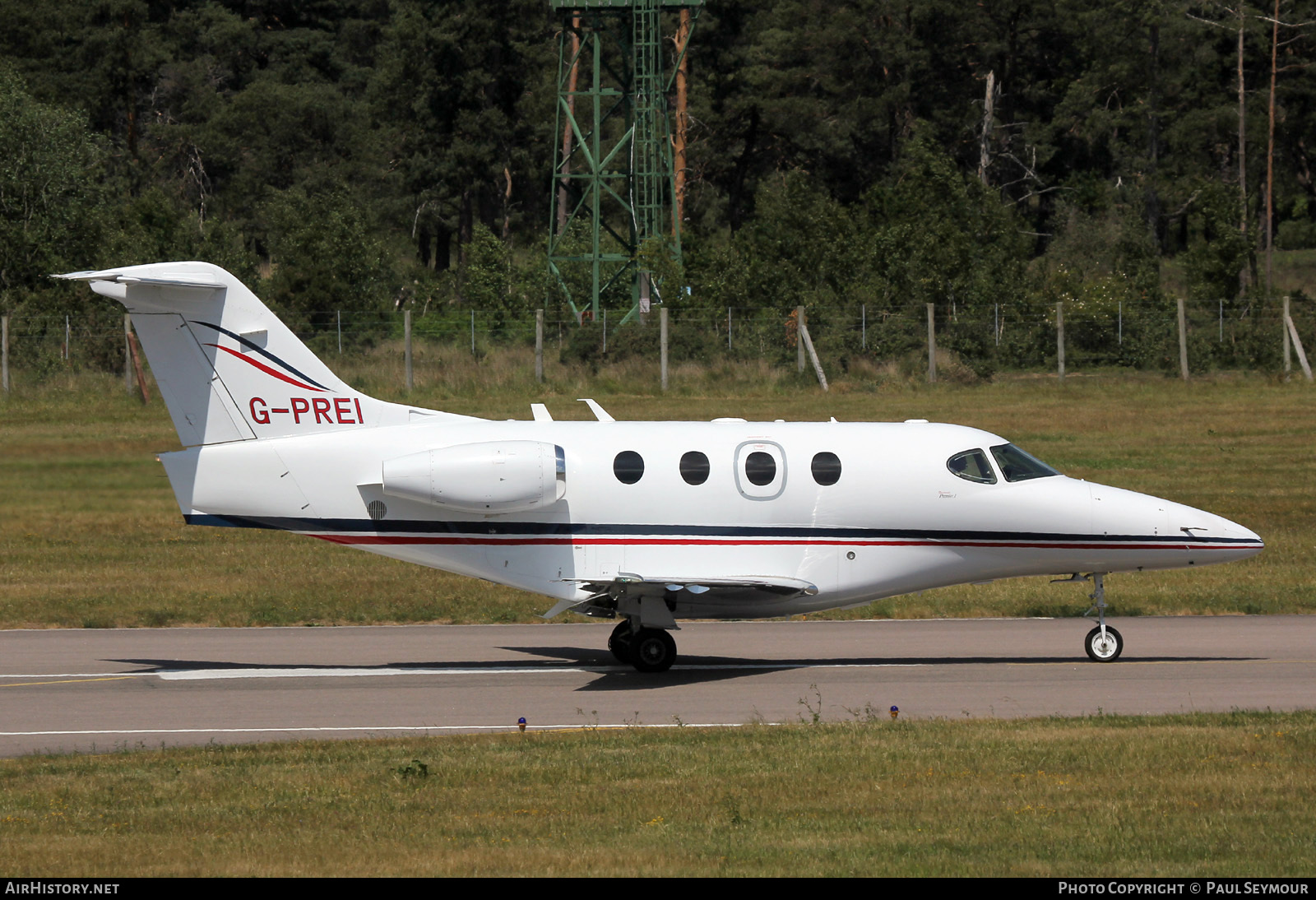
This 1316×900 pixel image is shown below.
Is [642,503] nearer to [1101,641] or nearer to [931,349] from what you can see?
[1101,641]

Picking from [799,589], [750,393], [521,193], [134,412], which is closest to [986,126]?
[521,193]

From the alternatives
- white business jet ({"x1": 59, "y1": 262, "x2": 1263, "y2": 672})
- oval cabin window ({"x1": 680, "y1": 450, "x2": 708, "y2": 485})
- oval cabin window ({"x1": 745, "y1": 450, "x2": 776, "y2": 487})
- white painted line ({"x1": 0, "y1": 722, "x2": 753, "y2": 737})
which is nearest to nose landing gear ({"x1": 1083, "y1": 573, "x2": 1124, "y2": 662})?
white business jet ({"x1": 59, "y1": 262, "x2": 1263, "y2": 672})

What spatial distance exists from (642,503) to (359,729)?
4.16m

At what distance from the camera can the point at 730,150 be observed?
250 ft

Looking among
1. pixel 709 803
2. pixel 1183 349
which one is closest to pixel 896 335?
pixel 1183 349

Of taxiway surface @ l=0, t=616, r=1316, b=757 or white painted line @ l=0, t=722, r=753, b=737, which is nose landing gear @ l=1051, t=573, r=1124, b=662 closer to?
taxiway surface @ l=0, t=616, r=1316, b=757

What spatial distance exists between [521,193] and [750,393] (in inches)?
1554

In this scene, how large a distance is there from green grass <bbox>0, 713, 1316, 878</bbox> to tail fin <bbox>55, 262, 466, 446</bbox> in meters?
4.78

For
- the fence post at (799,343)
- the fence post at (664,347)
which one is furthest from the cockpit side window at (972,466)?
the fence post at (799,343)

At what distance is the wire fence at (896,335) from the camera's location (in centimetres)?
4528

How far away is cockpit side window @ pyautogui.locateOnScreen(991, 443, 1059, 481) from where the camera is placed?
17828mm

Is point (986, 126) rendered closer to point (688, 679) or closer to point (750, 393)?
point (750, 393)

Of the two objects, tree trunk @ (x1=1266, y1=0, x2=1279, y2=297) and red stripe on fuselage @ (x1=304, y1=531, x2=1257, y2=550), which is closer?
red stripe on fuselage @ (x1=304, y1=531, x2=1257, y2=550)

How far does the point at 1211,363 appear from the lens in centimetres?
4812
